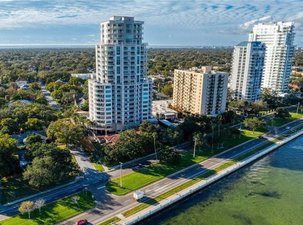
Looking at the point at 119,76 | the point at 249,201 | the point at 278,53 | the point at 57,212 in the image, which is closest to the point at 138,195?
the point at 57,212

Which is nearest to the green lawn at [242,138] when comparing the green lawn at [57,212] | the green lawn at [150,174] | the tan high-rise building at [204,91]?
the green lawn at [150,174]

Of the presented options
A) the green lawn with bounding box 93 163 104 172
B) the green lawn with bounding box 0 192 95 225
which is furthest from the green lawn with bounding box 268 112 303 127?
the green lawn with bounding box 0 192 95 225

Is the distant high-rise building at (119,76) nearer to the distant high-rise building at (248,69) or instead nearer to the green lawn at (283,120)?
the green lawn at (283,120)

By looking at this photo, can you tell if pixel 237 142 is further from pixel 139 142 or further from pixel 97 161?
pixel 97 161

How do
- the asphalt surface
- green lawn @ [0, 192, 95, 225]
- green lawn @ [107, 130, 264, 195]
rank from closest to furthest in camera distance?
green lawn @ [0, 192, 95, 225], the asphalt surface, green lawn @ [107, 130, 264, 195]

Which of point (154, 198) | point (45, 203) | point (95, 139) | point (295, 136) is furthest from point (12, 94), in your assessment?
point (295, 136)

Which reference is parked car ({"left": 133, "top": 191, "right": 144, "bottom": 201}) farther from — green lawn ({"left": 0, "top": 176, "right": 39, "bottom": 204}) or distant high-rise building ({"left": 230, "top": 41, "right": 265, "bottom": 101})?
distant high-rise building ({"left": 230, "top": 41, "right": 265, "bottom": 101})
